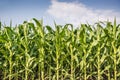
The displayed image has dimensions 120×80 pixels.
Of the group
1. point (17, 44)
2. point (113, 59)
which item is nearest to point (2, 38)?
point (17, 44)

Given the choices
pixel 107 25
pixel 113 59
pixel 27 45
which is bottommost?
pixel 113 59

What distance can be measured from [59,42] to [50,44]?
380 mm

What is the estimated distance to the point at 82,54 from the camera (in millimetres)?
4773

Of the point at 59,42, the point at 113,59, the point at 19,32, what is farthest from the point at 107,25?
the point at 19,32

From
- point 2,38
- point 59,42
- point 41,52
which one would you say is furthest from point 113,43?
point 2,38

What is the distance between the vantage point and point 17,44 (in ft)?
15.2

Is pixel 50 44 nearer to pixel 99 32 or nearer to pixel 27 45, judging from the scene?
pixel 27 45

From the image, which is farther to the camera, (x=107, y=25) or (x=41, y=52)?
(x=107, y=25)

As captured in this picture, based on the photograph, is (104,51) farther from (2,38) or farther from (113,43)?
(2,38)

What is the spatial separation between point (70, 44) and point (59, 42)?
29 cm

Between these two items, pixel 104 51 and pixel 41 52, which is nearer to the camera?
pixel 41 52

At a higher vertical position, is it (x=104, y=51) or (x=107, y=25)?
(x=107, y=25)

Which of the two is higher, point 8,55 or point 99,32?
point 99,32

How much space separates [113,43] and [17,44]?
6.10 ft
